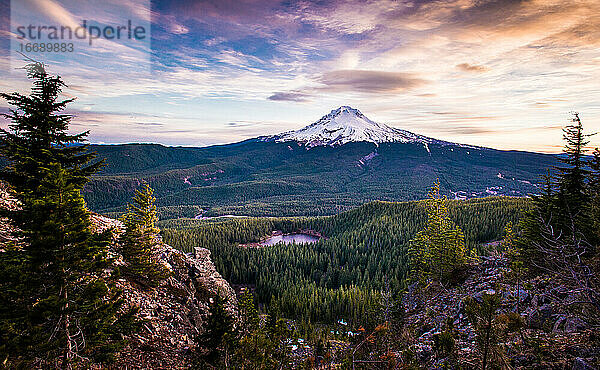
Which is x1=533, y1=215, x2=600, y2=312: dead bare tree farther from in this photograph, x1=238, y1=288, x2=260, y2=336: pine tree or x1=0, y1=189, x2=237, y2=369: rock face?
x1=0, y1=189, x2=237, y2=369: rock face

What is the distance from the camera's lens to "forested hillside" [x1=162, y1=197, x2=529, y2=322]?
56.7 meters

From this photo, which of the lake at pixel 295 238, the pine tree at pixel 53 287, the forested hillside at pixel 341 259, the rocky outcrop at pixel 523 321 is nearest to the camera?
the rocky outcrop at pixel 523 321

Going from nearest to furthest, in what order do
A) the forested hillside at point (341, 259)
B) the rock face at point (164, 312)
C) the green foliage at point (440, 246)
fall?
the rock face at point (164, 312) → the green foliage at point (440, 246) → the forested hillside at point (341, 259)

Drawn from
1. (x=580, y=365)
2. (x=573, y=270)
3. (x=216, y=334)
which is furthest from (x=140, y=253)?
(x=573, y=270)

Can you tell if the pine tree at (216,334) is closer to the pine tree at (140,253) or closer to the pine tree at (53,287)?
the pine tree at (53,287)

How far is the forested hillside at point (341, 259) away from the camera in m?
56.7

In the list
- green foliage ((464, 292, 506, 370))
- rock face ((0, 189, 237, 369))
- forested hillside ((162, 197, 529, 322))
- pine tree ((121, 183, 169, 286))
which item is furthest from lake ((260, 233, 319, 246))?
green foliage ((464, 292, 506, 370))

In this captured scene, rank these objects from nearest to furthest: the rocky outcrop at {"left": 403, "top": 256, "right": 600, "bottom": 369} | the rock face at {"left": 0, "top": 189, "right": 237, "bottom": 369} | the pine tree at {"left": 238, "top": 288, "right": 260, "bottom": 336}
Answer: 1. the rocky outcrop at {"left": 403, "top": 256, "right": 600, "bottom": 369}
2. the pine tree at {"left": 238, "top": 288, "right": 260, "bottom": 336}
3. the rock face at {"left": 0, "top": 189, "right": 237, "bottom": 369}

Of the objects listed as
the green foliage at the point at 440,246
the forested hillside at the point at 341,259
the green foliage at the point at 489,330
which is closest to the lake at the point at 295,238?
the forested hillside at the point at 341,259

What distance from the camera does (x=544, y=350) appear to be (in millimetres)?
7812

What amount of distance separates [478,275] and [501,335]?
766 inches

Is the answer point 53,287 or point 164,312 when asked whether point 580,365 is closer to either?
point 53,287

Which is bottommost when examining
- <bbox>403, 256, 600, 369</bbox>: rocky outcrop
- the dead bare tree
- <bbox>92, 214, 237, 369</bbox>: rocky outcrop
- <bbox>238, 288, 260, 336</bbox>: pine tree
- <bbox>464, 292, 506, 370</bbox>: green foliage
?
<bbox>92, 214, 237, 369</bbox>: rocky outcrop

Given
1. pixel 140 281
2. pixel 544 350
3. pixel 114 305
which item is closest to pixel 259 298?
pixel 140 281
